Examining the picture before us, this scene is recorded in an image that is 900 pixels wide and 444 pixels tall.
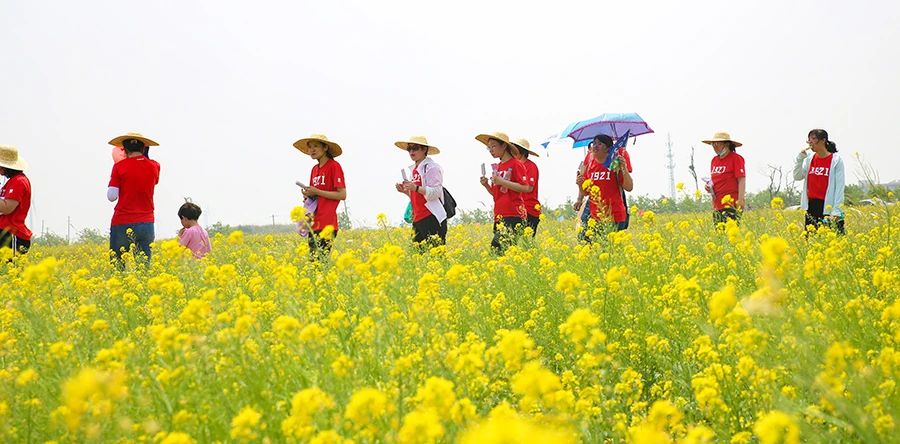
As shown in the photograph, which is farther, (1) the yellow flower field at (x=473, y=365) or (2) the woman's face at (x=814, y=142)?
(2) the woman's face at (x=814, y=142)

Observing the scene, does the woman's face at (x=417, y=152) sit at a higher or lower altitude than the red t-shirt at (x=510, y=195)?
higher

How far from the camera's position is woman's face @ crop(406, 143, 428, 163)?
711cm

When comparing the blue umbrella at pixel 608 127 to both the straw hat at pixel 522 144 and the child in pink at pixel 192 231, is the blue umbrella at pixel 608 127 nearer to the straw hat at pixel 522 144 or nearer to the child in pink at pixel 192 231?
the straw hat at pixel 522 144

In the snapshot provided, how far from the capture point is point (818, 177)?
700 centimetres

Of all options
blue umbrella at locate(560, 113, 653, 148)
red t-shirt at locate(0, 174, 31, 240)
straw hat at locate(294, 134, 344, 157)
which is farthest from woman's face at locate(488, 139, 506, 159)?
red t-shirt at locate(0, 174, 31, 240)

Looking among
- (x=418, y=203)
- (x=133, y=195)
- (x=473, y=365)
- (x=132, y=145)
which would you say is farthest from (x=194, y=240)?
(x=473, y=365)

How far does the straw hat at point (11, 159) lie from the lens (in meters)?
6.79

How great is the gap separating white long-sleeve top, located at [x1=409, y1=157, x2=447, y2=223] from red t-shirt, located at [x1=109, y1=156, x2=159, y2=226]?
2505mm

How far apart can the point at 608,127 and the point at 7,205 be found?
21.4ft

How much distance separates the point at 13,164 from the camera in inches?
269


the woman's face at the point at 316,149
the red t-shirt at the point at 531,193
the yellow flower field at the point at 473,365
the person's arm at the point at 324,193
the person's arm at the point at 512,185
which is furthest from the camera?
the red t-shirt at the point at 531,193

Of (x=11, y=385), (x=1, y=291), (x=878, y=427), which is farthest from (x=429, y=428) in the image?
(x=1, y=291)

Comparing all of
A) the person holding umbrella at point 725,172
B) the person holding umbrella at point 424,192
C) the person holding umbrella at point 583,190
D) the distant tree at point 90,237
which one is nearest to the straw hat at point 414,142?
the person holding umbrella at point 424,192

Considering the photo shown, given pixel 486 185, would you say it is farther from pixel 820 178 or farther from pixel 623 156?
pixel 820 178
